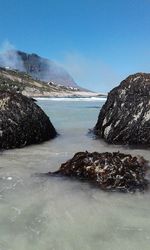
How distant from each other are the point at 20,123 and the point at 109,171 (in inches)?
196

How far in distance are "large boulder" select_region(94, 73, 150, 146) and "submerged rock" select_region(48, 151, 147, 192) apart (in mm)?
3804

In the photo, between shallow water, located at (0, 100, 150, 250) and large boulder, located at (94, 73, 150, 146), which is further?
large boulder, located at (94, 73, 150, 146)

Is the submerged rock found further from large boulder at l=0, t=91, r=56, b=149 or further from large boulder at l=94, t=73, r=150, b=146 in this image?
large boulder at l=94, t=73, r=150, b=146

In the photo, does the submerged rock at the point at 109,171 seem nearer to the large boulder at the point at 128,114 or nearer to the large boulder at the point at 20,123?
the large boulder at the point at 20,123

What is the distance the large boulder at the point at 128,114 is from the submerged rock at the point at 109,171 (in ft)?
12.5

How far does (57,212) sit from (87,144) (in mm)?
5835

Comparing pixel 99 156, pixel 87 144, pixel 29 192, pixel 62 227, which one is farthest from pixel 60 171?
pixel 87 144

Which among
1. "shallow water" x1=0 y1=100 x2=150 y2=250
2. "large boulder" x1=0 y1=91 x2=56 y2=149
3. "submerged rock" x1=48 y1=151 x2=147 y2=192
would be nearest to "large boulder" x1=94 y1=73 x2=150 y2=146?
"large boulder" x1=0 y1=91 x2=56 y2=149

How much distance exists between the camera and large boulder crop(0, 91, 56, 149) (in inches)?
408

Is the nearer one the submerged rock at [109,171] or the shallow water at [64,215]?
the shallow water at [64,215]

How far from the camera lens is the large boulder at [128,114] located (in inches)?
438

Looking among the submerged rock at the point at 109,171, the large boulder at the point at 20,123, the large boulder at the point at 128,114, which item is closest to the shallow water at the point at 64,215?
the submerged rock at the point at 109,171

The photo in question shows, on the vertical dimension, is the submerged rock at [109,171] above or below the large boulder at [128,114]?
below

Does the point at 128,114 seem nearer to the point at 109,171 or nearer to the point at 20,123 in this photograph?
the point at 20,123
